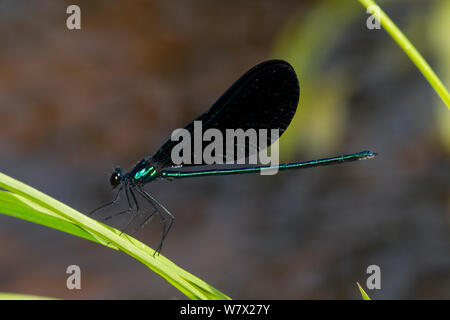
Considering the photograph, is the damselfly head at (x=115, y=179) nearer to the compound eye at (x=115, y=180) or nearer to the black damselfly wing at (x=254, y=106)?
the compound eye at (x=115, y=180)

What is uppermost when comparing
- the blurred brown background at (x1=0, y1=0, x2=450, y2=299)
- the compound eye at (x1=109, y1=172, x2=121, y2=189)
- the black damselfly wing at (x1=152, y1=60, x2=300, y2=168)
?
the blurred brown background at (x1=0, y1=0, x2=450, y2=299)

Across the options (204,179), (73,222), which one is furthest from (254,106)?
(204,179)

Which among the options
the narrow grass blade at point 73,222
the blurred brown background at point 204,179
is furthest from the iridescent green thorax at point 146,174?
the blurred brown background at point 204,179

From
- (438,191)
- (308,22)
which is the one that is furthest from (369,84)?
(308,22)

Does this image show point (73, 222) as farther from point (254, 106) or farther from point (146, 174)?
point (254, 106)

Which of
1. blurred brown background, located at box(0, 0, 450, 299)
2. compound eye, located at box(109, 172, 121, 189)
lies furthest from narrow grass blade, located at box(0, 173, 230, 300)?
blurred brown background, located at box(0, 0, 450, 299)

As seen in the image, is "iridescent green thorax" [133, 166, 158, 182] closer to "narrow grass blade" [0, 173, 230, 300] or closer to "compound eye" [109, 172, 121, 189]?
"compound eye" [109, 172, 121, 189]
